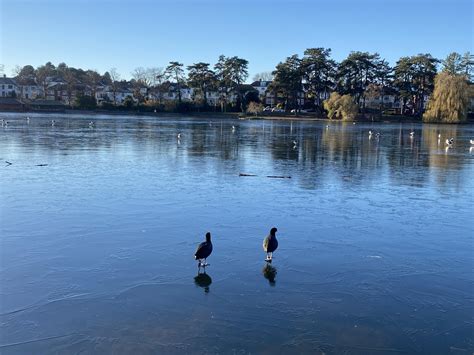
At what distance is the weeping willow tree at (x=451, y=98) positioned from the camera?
72.2m

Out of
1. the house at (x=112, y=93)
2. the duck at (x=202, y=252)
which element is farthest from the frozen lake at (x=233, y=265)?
the house at (x=112, y=93)

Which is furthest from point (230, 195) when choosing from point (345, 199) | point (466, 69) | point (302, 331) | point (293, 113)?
point (466, 69)

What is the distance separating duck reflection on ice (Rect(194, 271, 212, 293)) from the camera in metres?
8.16

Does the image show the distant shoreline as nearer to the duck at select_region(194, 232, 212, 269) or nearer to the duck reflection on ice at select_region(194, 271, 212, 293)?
the duck at select_region(194, 232, 212, 269)

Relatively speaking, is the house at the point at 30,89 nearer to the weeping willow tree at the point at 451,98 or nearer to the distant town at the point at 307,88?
the distant town at the point at 307,88

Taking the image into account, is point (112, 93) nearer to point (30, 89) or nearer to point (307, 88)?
point (30, 89)

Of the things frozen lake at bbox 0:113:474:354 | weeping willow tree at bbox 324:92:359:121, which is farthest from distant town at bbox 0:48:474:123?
frozen lake at bbox 0:113:474:354

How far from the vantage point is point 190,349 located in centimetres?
620

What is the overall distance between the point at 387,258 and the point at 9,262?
23.1 ft

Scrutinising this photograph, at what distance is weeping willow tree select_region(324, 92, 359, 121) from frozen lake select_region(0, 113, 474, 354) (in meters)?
63.6

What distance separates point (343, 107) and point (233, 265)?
7465cm

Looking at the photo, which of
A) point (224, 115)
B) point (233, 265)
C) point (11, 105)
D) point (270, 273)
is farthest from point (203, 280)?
point (11, 105)

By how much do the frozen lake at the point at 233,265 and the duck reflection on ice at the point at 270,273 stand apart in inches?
1.4

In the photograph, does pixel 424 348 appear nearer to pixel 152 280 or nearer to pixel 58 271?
pixel 152 280
